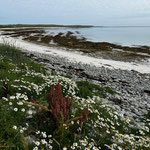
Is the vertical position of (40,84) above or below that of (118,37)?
below

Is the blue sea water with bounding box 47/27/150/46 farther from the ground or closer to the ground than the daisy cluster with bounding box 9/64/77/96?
farther from the ground

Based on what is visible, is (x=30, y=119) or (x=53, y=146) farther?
(x=30, y=119)

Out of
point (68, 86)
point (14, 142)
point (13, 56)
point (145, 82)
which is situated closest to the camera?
point (14, 142)

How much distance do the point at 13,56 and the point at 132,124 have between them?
974 centimetres

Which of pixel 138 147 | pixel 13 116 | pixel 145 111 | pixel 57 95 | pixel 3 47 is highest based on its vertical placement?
pixel 3 47

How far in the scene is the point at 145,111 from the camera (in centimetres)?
702

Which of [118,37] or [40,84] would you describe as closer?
[40,84]

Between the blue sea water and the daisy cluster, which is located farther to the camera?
the blue sea water

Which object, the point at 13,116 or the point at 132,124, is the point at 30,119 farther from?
the point at 132,124

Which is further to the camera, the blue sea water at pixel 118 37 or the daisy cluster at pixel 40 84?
the blue sea water at pixel 118 37

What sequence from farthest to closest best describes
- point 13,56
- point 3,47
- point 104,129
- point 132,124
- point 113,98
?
1. point 3,47
2. point 13,56
3. point 113,98
4. point 132,124
5. point 104,129

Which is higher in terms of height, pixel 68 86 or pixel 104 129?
pixel 68 86

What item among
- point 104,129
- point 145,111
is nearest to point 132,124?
point 104,129

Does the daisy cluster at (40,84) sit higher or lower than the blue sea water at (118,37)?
lower
